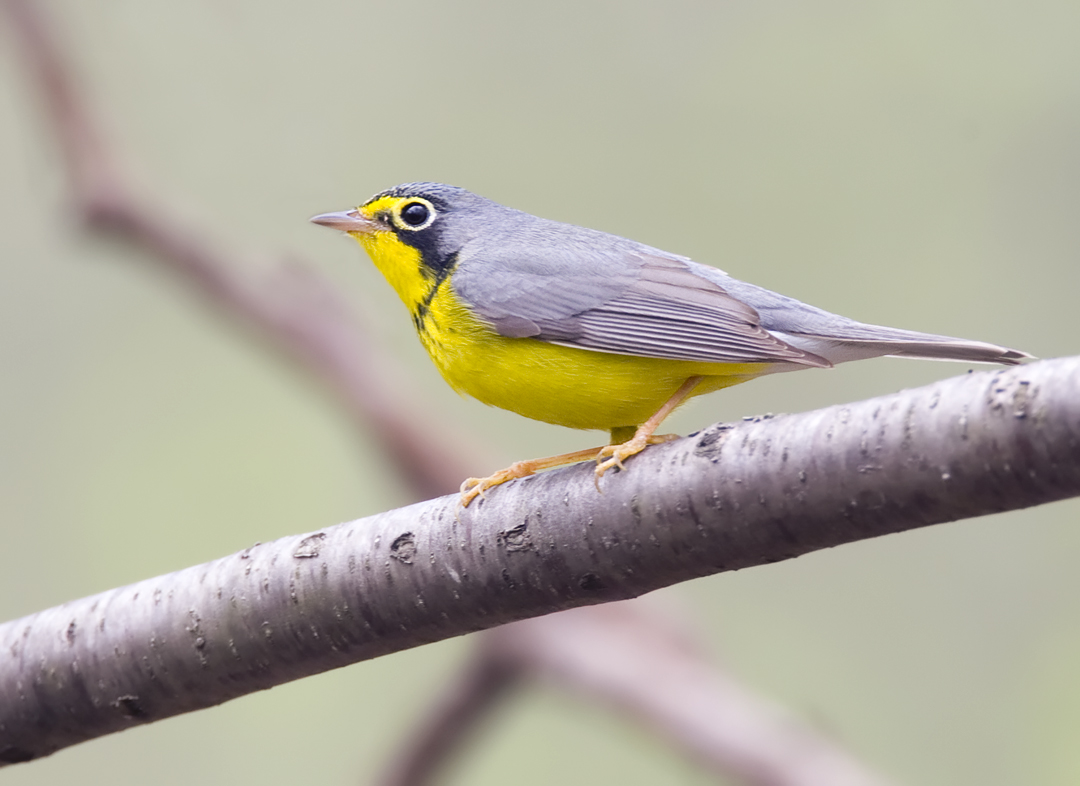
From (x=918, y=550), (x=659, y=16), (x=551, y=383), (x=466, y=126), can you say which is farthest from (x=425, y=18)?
(x=551, y=383)

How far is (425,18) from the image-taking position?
10.0 meters

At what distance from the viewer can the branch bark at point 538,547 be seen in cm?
218

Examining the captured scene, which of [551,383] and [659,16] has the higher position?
[659,16]

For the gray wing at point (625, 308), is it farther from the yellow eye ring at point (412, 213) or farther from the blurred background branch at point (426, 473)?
the blurred background branch at point (426, 473)

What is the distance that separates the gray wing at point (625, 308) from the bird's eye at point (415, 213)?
1.71ft

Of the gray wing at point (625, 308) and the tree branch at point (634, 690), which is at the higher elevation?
the gray wing at point (625, 308)

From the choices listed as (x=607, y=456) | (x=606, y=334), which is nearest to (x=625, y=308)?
(x=606, y=334)

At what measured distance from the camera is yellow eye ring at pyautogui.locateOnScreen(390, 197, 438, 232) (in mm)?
4715

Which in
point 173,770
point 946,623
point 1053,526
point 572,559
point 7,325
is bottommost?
point 173,770

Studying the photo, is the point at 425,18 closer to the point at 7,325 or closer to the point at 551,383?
the point at 7,325

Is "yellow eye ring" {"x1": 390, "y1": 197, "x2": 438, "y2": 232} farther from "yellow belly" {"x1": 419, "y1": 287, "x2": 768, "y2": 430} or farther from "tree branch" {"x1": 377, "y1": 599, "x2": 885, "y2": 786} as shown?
"tree branch" {"x1": 377, "y1": 599, "x2": 885, "y2": 786}

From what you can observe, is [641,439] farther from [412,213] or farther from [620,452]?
[412,213]

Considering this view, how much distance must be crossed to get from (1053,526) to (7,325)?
9.22m

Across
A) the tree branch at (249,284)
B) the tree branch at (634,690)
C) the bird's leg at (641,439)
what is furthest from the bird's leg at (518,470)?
the tree branch at (249,284)
